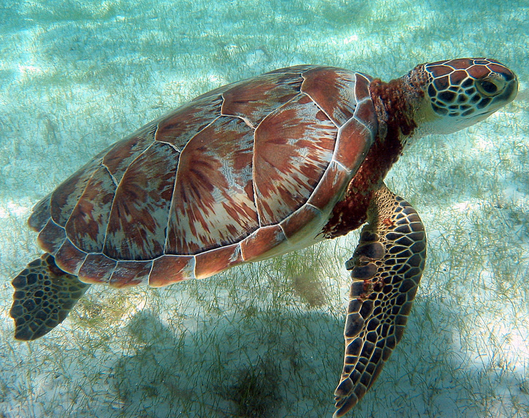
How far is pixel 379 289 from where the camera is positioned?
6.59 feet

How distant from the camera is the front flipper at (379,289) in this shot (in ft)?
5.80

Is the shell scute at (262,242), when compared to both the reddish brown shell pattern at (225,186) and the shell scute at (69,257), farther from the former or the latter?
the shell scute at (69,257)

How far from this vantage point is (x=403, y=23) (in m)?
7.67

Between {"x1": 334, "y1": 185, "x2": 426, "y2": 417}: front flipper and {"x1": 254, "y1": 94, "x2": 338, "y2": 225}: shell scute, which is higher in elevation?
{"x1": 254, "y1": 94, "x2": 338, "y2": 225}: shell scute

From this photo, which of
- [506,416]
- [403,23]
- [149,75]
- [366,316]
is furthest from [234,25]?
[506,416]

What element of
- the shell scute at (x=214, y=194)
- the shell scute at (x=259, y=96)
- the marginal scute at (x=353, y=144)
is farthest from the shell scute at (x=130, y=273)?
the marginal scute at (x=353, y=144)

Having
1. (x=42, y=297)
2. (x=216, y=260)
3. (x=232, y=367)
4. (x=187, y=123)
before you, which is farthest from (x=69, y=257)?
(x=232, y=367)

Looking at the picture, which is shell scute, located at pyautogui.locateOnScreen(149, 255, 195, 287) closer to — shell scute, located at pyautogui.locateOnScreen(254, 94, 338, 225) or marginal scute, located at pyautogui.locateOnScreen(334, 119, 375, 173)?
shell scute, located at pyautogui.locateOnScreen(254, 94, 338, 225)

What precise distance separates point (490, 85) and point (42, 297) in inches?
161

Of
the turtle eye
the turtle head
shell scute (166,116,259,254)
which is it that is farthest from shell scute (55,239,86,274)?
the turtle eye

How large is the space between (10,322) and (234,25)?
9.00m

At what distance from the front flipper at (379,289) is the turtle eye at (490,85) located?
41.4 inches

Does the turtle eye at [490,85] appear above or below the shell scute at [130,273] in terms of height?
above

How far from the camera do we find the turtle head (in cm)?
223
